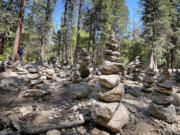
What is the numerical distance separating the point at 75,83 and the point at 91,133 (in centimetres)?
315

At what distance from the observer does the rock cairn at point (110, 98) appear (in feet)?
9.37

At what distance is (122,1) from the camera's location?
714 inches

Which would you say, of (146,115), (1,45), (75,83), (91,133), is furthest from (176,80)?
(1,45)

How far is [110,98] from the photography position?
10.1 feet

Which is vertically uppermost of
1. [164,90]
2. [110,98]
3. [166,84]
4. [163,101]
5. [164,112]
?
[166,84]

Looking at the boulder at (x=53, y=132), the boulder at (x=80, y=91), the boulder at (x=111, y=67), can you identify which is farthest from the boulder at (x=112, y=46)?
the boulder at (x=53, y=132)

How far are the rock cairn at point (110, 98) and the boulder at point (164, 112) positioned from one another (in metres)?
1.25

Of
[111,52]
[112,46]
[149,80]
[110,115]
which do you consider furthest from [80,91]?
[149,80]

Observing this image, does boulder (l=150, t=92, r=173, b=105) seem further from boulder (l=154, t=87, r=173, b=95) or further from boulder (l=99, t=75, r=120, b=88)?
boulder (l=99, t=75, r=120, b=88)

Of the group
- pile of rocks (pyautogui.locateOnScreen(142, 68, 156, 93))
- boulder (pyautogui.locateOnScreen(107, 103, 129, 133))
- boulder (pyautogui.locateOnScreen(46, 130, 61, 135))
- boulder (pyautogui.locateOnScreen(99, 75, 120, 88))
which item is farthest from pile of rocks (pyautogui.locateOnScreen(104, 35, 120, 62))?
pile of rocks (pyautogui.locateOnScreen(142, 68, 156, 93))

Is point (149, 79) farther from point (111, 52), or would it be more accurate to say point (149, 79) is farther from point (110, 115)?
point (110, 115)

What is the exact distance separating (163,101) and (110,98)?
204cm

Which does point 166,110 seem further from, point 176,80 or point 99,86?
point 176,80

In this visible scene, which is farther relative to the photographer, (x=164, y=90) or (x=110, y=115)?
(x=164, y=90)
